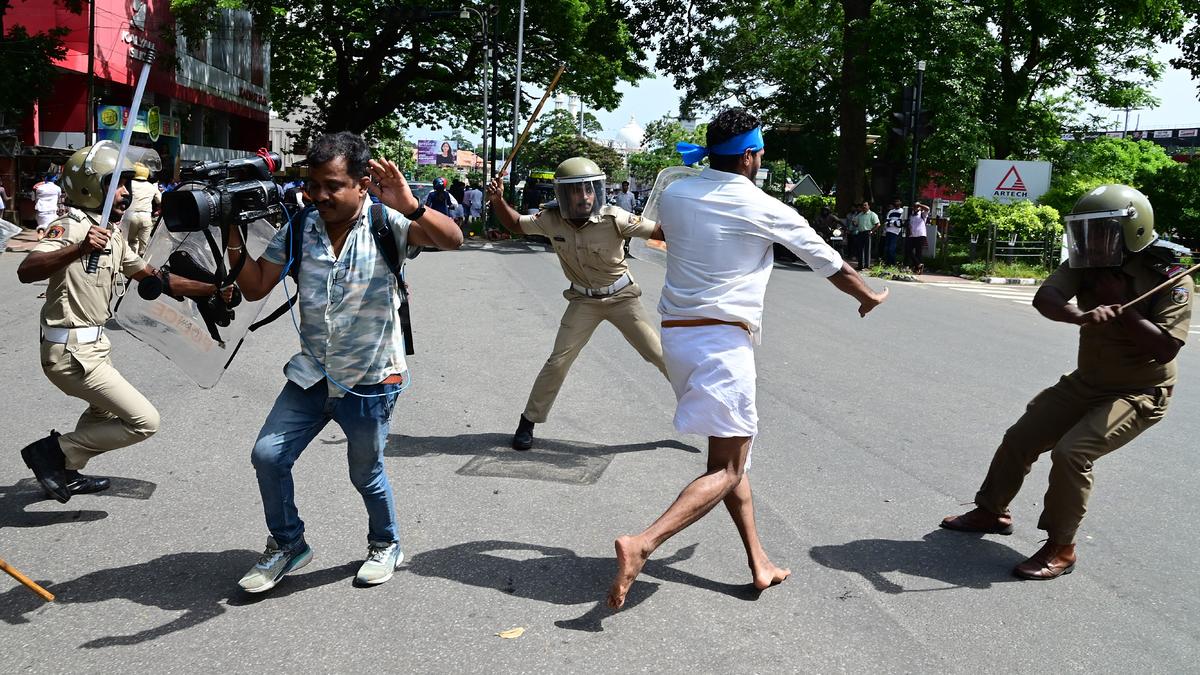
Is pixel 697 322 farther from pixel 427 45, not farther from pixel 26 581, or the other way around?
pixel 427 45

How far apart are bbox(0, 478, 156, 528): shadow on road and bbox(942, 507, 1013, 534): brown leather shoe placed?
3.69m

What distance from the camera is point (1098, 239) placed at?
4.07 metres

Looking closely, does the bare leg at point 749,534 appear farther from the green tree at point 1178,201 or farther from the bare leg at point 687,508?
the green tree at point 1178,201

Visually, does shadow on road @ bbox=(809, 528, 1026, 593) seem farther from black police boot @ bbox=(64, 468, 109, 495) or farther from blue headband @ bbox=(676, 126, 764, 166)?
black police boot @ bbox=(64, 468, 109, 495)

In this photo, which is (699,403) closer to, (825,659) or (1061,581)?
(825,659)

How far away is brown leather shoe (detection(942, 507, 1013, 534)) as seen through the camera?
4.66 metres

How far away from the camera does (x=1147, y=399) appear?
4.16 meters

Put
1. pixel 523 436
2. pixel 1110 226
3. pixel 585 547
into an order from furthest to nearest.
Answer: pixel 523 436 → pixel 585 547 → pixel 1110 226

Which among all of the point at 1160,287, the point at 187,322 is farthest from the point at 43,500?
the point at 1160,287

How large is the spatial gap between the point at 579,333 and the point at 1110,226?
9.79 feet

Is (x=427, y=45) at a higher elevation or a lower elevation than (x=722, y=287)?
higher

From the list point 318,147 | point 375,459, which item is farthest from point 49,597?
point 318,147

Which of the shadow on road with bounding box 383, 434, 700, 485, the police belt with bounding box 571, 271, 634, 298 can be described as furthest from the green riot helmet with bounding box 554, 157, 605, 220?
the shadow on road with bounding box 383, 434, 700, 485

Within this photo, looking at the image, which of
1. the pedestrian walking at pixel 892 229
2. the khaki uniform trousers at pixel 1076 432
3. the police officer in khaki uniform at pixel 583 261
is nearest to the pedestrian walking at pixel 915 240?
the pedestrian walking at pixel 892 229
